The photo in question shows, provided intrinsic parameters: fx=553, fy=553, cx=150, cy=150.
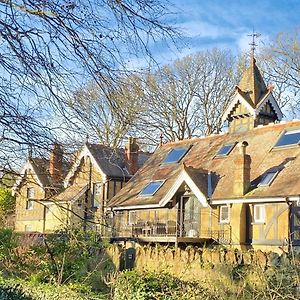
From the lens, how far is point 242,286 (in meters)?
11.2

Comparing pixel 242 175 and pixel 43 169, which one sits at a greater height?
pixel 242 175

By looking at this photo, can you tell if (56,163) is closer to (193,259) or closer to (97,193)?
(193,259)

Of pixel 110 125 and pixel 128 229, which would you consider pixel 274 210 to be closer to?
pixel 128 229

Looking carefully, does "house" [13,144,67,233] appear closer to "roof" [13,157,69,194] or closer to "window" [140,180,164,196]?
"roof" [13,157,69,194]

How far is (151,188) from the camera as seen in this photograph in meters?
30.1

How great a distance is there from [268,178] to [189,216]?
16.5ft

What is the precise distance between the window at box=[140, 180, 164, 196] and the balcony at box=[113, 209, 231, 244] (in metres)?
1.01

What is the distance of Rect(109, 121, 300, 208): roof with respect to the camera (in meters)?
24.1

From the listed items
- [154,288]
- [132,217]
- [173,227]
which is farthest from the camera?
[132,217]

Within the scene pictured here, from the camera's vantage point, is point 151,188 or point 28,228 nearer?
point 151,188

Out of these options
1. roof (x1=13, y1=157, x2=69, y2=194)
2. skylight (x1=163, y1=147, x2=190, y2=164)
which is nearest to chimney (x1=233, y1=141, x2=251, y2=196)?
skylight (x1=163, y1=147, x2=190, y2=164)

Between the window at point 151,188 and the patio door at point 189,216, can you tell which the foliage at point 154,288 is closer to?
the patio door at point 189,216

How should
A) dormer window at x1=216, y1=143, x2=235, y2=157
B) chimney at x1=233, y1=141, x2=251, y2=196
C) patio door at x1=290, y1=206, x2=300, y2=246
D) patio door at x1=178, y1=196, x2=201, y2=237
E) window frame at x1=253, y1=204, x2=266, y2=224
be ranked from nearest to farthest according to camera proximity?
1. patio door at x1=290, y1=206, x2=300, y2=246
2. window frame at x1=253, y1=204, x2=266, y2=224
3. chimney at x1=233, y1=141, x2=251, y2=196
4. patio door at x1=178, y1=196, x2=201, y2=237
5. dormer window at x1=216, y1=143, x2=235, y2=157

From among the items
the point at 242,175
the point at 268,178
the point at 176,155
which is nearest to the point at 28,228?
the point at 176,155
